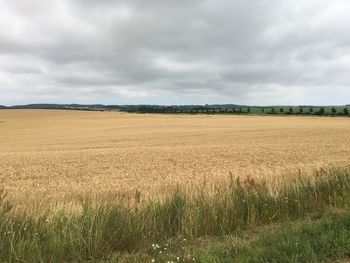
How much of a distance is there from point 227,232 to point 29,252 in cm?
314

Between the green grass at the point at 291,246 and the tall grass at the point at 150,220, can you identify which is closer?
the green grass at the point at 291,246

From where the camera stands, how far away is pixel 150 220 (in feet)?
21.3

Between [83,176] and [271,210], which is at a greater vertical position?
[271,210]

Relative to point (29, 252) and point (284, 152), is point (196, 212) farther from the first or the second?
point (284, 152)

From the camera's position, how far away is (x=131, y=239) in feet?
19.4

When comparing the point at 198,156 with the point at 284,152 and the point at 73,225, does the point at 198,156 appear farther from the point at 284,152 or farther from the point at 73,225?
the point at 73,225

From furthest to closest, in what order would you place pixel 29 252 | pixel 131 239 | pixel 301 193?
1. pixel 301 193
2. pixel 131 239
3. pixel 29 252

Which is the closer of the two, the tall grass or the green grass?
the green grass

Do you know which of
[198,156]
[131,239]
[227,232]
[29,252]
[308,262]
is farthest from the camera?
[198,156]

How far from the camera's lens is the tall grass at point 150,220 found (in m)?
5.42

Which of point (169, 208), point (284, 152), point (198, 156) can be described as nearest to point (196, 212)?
point (169, 208)

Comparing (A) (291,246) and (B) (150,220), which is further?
(B) (150,220)

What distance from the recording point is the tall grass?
542cm

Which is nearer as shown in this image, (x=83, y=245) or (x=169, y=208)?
(x=83, y=245)
